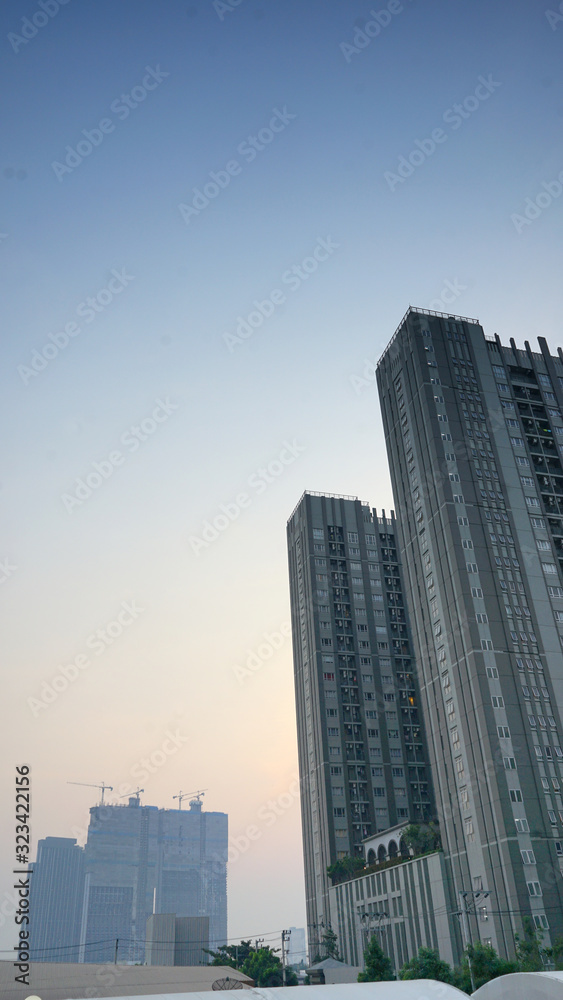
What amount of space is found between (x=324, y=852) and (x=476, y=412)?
257ft

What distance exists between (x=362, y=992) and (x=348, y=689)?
109m

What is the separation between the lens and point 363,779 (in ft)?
441

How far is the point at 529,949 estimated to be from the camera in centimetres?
7112

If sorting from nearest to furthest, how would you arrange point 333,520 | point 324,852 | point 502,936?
1. point 502,936
2. point 324,852
3. point 333,520

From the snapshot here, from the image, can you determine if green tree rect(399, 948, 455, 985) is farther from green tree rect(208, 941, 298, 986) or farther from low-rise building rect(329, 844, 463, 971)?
green tree rect(208, 941, 298, 986)

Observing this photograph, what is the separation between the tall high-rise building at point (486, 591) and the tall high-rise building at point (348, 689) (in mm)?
38622

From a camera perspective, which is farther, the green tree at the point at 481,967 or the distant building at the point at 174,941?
the distant building at the point at 174,941

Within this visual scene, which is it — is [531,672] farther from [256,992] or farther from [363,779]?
Answer: [256,992]

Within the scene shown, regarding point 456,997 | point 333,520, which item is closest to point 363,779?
point 333,520

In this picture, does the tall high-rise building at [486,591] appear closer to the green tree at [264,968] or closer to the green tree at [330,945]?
the green tree at [264,968]

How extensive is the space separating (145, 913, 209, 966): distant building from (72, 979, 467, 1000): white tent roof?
414 ft

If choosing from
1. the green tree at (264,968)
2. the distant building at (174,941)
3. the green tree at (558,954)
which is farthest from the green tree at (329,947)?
the green tree at (558,954)

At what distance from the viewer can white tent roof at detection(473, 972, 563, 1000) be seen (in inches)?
1243

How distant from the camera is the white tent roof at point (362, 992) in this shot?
33.0 metres
